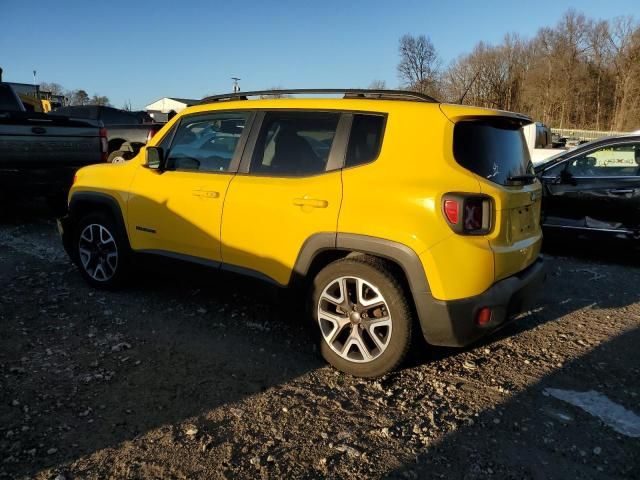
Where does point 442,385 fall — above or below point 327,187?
below

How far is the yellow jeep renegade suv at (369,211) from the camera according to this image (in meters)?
3.06

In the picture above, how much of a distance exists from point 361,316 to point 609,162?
4.77m

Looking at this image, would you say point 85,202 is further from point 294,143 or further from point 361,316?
point 361,316

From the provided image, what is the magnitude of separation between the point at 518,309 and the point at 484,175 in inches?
35.5

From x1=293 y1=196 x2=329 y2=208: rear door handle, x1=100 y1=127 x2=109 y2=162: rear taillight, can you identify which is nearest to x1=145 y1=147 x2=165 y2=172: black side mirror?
x1=293 y1=196 x2=329 y2=208: rear door handle

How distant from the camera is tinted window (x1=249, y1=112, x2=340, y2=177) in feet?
11.7

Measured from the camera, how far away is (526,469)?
2553 millimetres

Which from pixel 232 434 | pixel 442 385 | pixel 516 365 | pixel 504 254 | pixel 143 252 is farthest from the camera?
pixel 143 252

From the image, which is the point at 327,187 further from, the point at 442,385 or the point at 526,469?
the point at 526,469

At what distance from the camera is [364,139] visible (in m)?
3.41

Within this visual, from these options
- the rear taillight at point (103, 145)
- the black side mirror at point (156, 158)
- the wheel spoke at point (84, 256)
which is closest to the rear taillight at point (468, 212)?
the black side mirror at point (156, 158)

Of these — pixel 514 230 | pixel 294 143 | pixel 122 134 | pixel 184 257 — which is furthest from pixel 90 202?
pixel 122 134

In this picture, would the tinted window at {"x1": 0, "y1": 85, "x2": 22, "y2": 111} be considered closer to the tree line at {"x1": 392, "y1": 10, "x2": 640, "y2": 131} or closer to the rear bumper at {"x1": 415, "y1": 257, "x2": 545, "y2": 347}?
the rear bumper at {"x1": 415, "y1": 257, "x2": 545, "y2": 347}

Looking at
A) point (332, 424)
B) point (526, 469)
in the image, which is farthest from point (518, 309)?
point (332, 424)
